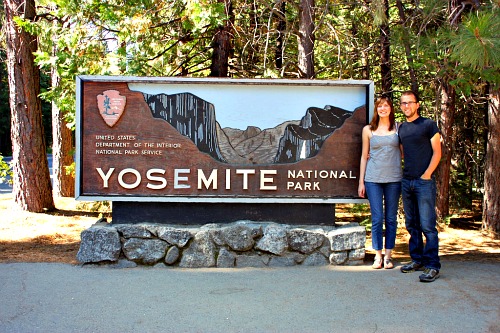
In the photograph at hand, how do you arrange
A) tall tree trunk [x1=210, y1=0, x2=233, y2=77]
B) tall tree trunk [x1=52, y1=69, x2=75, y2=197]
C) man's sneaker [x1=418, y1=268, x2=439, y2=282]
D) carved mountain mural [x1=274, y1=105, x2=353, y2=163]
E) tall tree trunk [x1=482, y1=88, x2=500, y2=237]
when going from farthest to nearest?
tall tree trunk [x1=52, y1=69, x2=75, y2=197]
tall tree trunk [x1=210, y1=0, x2=233, y2=77]
tall tree trunk [x1=482, y1=88, x2=500, y2=237]
carved mountain mural [x1=274, y1=105, x2=353, y2=163]
man's sneaker [x1=418, y1=268, x2=439, y2=282]

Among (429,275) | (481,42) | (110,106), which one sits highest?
(481,42)

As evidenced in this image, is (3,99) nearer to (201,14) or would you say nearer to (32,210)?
(32,210)

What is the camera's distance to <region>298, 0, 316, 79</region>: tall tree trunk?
25.5 ft

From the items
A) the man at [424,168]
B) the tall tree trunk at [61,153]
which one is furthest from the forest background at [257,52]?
the tall tree trunk at [61,153]

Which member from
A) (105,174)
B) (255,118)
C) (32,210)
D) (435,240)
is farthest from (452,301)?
(32,210)

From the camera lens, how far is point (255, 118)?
6.29 meters

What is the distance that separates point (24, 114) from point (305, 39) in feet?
19.3

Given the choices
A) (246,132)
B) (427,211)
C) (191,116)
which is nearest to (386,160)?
(427,211)

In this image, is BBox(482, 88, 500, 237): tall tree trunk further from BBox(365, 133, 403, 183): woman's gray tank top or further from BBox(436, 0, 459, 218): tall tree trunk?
BBox(365, 133, 403, 183): woman's gray tank top

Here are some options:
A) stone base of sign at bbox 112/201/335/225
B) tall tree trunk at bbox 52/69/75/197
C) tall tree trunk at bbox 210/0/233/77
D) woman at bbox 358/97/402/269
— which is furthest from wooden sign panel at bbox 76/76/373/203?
tall tree trunk at bbox 52/69/75/197

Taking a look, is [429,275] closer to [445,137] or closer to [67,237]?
[445,137]

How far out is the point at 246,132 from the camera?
626 cm

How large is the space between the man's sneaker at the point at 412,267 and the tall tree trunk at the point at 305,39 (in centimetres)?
328

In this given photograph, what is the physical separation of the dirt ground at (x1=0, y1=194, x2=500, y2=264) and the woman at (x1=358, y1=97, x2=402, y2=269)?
68 centimetres
